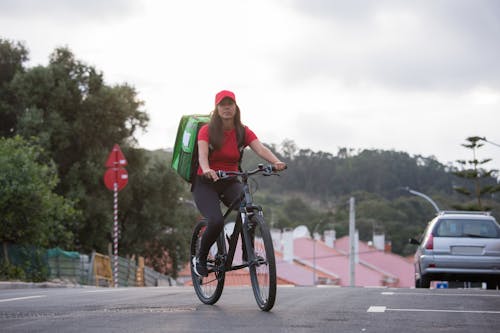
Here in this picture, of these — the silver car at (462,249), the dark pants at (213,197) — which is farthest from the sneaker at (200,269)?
the silver car at (462,249)

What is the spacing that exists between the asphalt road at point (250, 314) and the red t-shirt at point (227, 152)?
1.27m

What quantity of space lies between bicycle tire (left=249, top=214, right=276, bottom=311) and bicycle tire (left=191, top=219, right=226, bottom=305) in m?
0.65

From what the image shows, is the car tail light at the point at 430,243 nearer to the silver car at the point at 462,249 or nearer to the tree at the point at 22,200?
the silver car at the point at 462,249

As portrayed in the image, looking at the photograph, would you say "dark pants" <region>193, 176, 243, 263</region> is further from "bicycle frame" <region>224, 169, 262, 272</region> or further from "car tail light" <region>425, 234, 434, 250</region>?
"car tail light" <region>425, 234, 434, 250</region>

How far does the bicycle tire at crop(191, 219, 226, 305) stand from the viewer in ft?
28.7

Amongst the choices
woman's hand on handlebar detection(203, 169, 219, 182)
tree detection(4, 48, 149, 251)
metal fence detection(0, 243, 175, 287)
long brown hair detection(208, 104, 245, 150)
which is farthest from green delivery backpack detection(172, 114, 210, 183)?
tree detection(4, 48, 149, 251)

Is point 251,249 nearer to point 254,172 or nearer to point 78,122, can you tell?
point 254,172

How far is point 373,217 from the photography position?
347 feet

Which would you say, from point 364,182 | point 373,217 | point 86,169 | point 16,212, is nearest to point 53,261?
point 16,212

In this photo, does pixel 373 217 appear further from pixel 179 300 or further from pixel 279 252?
pixel 179 300

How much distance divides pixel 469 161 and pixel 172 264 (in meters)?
30.1

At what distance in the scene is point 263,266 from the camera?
7.94 meters

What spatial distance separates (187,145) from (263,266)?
4.66ft

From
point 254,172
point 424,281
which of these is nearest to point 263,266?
point 254,172
